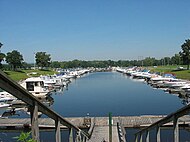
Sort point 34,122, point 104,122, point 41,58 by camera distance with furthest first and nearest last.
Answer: point 41,58 → point 104,122 → point 34,122

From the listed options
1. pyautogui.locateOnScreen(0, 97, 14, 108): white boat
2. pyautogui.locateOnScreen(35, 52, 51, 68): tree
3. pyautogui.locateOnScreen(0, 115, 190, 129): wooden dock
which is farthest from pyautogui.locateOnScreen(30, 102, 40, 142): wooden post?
pyautogui.locateOnScreen(35, 52, 51, 68): tree

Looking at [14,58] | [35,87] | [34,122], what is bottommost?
[35,87]

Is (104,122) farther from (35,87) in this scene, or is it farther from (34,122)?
(35,87)

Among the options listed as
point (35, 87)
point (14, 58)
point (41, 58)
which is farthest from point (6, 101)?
point (41, 58)

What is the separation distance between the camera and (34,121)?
13.8ft

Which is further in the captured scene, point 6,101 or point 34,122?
point 6,101

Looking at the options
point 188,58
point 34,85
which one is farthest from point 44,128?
point 188,58

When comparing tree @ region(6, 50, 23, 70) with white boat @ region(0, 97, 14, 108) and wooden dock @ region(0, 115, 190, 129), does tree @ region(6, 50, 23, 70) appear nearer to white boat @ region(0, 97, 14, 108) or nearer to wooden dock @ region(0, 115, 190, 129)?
white boat @ region(0, 97, 14, 108)

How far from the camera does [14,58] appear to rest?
98438mm

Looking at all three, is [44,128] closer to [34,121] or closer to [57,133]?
[57,133]

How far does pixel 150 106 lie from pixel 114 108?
5.61 metres

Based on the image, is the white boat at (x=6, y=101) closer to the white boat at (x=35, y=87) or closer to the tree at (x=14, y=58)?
the white boat at (x=35, y=87)

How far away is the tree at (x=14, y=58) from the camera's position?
319 feet

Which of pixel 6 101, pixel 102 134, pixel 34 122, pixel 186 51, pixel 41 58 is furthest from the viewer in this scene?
pixel 41 58
